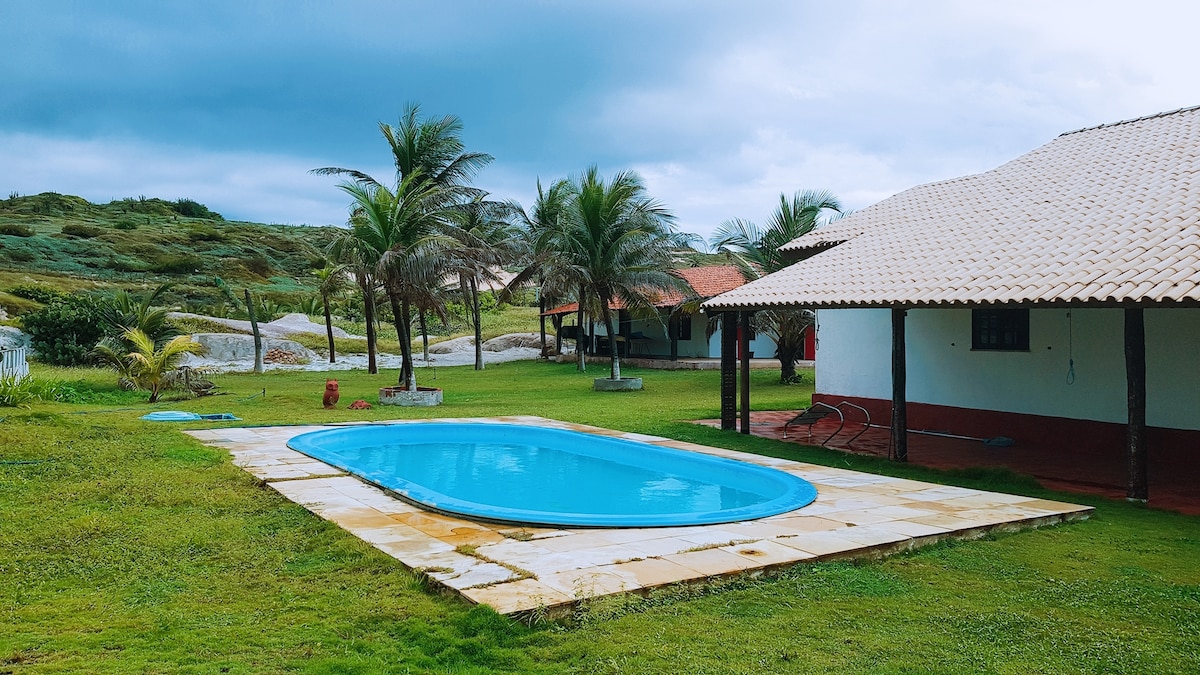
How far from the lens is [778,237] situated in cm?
2200

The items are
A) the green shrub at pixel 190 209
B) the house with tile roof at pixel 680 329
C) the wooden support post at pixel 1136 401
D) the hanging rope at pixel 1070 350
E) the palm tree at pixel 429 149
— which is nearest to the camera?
the wooden support post at pixel 1136 401

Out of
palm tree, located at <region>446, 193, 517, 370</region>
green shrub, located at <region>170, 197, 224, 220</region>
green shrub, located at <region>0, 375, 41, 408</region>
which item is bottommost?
green shrub, located at <region>0, 375, 41, 408</region>

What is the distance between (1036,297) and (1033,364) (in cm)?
420

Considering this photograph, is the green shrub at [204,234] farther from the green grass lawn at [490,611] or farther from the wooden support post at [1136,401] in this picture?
the wooden support post at [1136,401]

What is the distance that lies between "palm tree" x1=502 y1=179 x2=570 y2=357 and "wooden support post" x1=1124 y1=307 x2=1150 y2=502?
1880 centimetres

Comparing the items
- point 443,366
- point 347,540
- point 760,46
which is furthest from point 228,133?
point 347,540

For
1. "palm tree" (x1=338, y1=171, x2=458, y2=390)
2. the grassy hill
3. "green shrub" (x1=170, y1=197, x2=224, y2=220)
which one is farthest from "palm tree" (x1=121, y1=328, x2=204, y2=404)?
"green shrub" (x1=170, y1=197, x2=224, y2=220)

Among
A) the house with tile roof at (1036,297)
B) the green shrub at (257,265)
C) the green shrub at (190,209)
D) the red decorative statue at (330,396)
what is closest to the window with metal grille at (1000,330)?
the house with tile roof at (1036,297)

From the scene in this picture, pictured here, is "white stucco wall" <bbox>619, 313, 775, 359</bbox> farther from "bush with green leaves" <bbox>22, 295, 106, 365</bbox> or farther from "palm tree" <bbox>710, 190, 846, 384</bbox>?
"bush with green leaves" <bbox>22, 295, 106, 365</bbox>

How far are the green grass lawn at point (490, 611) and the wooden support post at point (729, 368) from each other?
19.6 feet

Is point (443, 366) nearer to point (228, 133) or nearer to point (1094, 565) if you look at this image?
point (228, 133)

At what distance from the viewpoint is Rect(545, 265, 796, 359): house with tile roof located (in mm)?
30047

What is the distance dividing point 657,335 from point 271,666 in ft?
98.8

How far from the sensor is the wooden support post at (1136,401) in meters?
8.12
